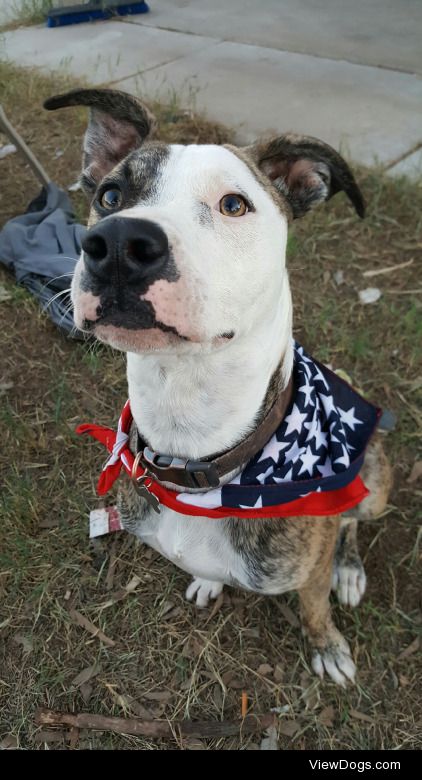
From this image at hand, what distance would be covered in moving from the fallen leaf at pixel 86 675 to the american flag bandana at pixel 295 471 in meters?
0.81

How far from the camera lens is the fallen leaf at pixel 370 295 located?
12.3 feet

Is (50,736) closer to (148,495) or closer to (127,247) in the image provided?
(148,495)

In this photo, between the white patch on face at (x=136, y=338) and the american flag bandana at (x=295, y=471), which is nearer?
the white patch on face at (x=136, y=338)

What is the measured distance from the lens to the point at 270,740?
2.11 meters

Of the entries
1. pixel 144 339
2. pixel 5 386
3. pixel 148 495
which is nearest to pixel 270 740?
pixel 148 495

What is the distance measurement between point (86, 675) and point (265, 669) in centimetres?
70

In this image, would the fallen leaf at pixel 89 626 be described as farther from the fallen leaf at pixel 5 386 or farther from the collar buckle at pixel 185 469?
the fallen leaf at pixel 5 386

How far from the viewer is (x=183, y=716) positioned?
7.13 feet

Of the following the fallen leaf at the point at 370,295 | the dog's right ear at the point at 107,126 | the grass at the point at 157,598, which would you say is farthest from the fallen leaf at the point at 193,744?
the fallen leaf at the point at 370,295

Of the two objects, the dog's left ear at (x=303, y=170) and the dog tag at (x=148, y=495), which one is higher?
the dog's left ear at (x=303, y=170)

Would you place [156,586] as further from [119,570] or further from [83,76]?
[83,76]

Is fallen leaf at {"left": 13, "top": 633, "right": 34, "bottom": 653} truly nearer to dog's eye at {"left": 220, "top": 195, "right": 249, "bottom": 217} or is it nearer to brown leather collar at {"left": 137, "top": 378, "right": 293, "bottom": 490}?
brown leather collar at {"left": 137, "top": 378, "right": 293, "bottom": 490}
